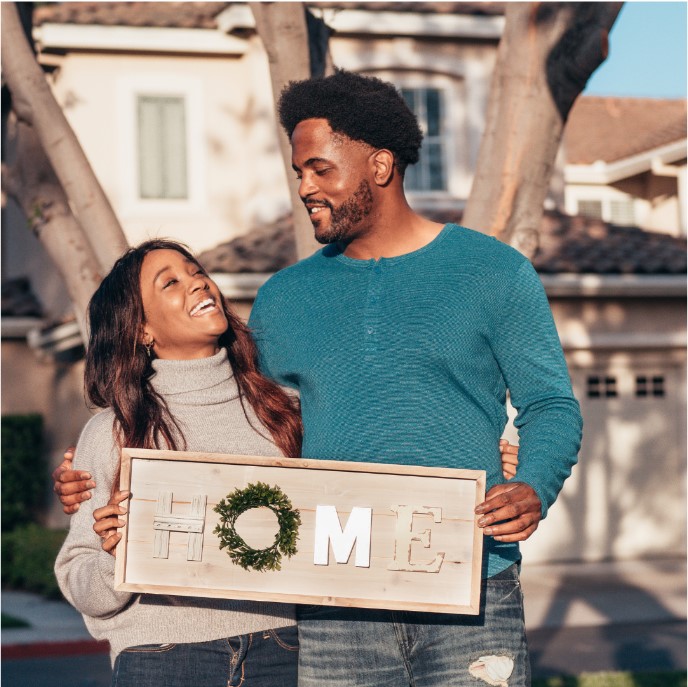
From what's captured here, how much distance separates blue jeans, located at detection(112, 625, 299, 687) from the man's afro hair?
4.58 feet

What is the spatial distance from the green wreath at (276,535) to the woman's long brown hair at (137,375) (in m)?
0.33

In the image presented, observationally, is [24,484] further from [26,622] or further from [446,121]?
[446,121]

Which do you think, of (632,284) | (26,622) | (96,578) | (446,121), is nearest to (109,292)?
(96,578)

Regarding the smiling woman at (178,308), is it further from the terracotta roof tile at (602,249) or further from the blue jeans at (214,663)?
the terracotta roof tile at (602,249)

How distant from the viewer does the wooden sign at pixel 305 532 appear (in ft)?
9.91

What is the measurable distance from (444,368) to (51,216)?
456cm

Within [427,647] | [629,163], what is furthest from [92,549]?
[629,163]

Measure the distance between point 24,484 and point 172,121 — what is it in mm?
4754

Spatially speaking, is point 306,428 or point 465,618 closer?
point 465,618

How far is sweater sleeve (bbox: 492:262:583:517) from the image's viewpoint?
10.1ft

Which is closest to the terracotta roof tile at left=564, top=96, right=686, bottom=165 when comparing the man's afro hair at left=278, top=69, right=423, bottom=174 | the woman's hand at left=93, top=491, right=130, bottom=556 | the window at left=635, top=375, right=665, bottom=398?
the window at left=635, top=375, right=665, bottom=398

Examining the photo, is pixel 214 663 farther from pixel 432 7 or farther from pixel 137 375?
pixel 432 7

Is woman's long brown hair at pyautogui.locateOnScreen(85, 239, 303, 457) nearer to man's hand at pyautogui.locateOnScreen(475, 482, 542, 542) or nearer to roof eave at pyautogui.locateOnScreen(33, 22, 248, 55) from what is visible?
man's hand at pyautogui.locateOnScreen(475, 482, 542, 542)

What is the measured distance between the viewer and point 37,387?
50.1 feet
